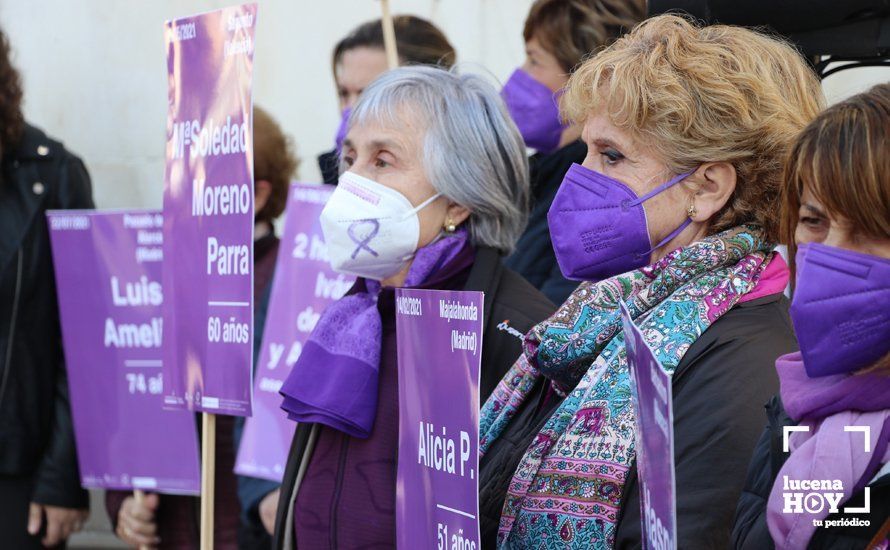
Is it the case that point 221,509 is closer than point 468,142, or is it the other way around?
point 468,142

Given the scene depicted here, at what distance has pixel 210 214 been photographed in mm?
3348

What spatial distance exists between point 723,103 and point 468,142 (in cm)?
91

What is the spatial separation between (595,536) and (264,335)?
2163 millimetres

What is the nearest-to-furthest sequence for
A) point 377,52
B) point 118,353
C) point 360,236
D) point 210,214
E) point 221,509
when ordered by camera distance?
point 360,236 < point 210,214 < point 118,353 < point 221,509 < point 377,52

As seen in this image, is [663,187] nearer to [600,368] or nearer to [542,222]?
[600,368]

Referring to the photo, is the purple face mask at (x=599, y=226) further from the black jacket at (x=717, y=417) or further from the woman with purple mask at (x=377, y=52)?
the woman with purple mask at (x=377, y=52)

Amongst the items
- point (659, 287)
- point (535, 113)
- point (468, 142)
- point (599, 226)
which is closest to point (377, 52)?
point (535, 113)

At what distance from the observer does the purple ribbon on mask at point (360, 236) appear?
10.5 feet

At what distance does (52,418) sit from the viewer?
470 cm

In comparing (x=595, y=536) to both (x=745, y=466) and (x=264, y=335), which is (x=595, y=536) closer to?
(x=745, y=466)

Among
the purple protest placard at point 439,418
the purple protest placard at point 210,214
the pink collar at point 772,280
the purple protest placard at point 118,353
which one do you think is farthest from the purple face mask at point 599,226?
the purple protest placard at point 118,353

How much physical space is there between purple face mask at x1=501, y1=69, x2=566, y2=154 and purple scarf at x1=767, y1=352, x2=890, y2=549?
7.44 ft

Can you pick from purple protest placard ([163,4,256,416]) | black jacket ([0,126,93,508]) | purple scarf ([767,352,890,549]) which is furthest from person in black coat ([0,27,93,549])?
purple scarf ([767,352,890,549])

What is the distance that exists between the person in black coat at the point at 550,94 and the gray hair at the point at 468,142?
0.55m
